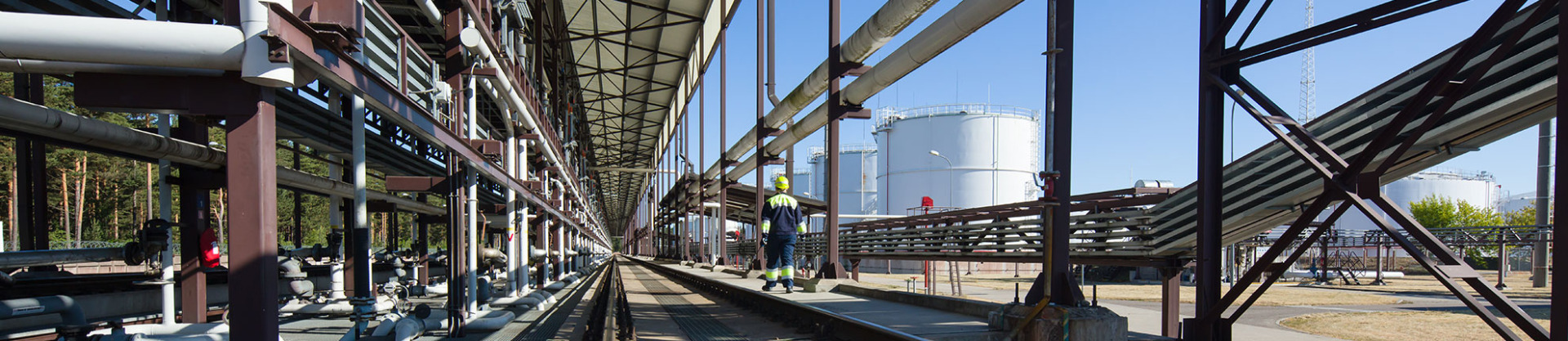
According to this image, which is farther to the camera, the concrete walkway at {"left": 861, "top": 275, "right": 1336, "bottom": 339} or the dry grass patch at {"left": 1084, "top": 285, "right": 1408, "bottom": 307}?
the dry grass patch at {"left": 1084, "top": 285, "right": 1408, "bottom": 307}

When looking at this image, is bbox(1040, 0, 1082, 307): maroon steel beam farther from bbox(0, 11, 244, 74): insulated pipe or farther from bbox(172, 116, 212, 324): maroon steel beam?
bbox(172, 116, 212, 324): maroon steel beam

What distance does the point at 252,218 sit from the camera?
4.00 metres

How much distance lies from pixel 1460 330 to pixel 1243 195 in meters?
7.42

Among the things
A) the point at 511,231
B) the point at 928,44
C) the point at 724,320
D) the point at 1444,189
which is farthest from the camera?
the point at 1444,189

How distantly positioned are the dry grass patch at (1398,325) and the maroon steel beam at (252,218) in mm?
10785

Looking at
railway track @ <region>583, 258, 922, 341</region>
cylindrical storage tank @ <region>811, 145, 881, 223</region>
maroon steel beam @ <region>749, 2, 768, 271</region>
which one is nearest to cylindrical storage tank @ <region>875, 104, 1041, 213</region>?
cylindrical storage tank @ <region>811, 145, 881, 223</region>

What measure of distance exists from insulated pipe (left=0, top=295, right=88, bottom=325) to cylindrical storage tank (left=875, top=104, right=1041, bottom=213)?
41.5 metres

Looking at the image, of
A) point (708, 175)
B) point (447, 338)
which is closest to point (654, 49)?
point (708, 175)

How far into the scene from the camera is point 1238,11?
4.47m

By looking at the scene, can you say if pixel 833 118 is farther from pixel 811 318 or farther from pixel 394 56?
pixel 394 56

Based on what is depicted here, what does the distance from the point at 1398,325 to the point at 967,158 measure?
35.3 m

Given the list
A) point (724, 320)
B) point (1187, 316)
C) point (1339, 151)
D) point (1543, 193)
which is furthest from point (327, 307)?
point (1543, 193)

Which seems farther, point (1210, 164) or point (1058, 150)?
point (1058, 150)

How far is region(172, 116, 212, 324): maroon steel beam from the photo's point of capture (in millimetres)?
6660
